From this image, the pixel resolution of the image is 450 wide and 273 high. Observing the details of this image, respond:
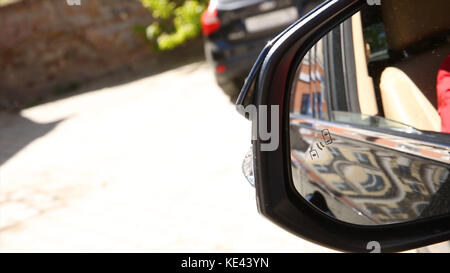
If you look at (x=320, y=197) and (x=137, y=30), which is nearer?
(x=320, y=197)

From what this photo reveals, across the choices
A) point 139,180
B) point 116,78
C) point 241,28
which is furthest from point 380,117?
point 116,78

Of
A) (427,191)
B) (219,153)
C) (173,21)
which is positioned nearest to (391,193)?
(427,191)

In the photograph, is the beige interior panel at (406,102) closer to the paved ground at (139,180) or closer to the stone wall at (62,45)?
the paved ground at (139,180)

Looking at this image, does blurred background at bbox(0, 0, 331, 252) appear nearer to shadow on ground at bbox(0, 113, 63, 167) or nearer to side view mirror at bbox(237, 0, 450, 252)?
shadow on ground at bbox(0, 113, 63, 167)

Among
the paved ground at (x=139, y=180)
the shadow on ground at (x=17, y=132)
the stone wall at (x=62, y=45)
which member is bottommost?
the shadow on ground at (x=17, y=132)

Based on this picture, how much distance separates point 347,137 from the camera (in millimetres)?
2080

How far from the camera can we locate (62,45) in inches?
470

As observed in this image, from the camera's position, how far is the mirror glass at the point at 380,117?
1496mm

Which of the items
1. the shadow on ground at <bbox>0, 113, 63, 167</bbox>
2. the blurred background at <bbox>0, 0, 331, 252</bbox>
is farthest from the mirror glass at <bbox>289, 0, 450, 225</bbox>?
the shadow on ground at <bbox>0, 113, 63, 167</bbox>

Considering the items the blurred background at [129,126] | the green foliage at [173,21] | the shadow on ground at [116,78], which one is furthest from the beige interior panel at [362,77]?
the green foliage at [173,21]

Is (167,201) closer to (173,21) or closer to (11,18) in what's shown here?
(173,21)

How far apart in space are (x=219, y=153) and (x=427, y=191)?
3622mm

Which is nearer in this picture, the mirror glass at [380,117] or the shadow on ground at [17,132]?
the mirror glass at [380,117]

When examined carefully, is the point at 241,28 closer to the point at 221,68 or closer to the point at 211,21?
the point at 211,21
